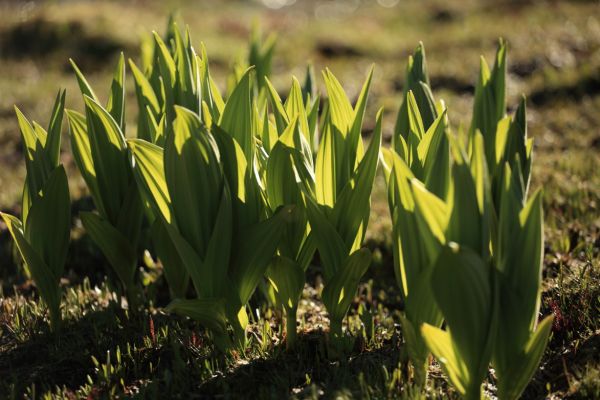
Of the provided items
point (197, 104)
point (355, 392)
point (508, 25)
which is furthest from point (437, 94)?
point (355, 392)

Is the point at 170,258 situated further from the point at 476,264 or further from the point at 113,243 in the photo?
the point at 476,264

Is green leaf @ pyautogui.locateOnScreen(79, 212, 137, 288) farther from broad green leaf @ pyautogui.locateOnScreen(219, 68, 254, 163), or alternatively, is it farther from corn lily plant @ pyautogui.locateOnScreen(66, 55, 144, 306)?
broad green leaf @ pyautogui.locateOnScreen(219, 68, 254, 163)

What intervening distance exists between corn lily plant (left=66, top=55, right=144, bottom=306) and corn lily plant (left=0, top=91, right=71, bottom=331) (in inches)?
3.5

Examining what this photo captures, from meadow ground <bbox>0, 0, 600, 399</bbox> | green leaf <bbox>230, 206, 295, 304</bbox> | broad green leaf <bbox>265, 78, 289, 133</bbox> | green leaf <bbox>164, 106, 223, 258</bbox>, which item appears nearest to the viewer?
green leaf <bbox>164, 106, 223, 258</bbox>

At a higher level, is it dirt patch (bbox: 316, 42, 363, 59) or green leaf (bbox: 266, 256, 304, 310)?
dirt patch (bbox: 316, 42, 363, 59)

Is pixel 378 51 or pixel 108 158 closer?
pixel 108 158

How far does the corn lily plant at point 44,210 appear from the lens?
254 cm

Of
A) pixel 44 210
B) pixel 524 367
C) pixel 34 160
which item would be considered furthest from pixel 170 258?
pixel 524 367

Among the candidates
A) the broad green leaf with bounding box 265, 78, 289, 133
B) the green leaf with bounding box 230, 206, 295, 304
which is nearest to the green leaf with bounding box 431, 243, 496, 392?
the green leaf with bounding box 230, 206, 295, 304

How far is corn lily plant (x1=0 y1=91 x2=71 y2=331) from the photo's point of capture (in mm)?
2545

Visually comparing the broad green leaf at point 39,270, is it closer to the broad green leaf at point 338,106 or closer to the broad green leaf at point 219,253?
the broad green leaf at point 219,253

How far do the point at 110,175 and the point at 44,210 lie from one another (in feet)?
0.97

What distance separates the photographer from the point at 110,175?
265 cm

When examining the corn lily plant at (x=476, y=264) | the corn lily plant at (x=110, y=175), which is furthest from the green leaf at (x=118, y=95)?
the corn lily plant at (x=476, y=264)
